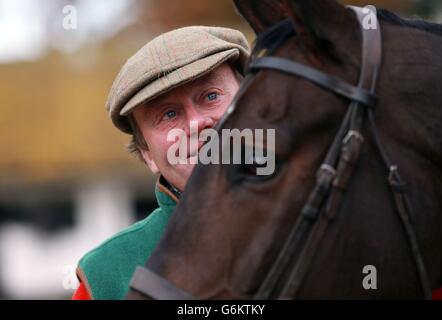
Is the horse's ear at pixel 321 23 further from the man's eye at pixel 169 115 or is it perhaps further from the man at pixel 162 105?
the man's eye at pixel 169 115

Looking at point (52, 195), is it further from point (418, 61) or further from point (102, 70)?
point (418, 61)

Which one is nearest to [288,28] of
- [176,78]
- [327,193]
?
[327,193]

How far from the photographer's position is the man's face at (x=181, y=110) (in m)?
3.86

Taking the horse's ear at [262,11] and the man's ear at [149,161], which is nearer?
the horse's ear at [262,11]

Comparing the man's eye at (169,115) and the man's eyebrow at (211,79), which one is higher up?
the man's eyebrow at (211,79)

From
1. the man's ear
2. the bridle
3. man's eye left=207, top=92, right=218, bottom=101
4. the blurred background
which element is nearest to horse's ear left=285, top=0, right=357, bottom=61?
the bridle

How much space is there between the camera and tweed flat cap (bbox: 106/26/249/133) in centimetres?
379

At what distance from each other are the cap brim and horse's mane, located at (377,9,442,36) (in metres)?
0.86

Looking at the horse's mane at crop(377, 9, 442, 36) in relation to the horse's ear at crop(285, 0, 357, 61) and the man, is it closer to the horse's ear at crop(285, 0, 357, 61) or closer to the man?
the horse's ear at crop(285, 0, 357, 61)

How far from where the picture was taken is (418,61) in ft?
10.0

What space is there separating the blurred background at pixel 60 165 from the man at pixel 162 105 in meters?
8.51

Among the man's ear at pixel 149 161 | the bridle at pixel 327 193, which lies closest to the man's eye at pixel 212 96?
the man's ear at pixel 149 161

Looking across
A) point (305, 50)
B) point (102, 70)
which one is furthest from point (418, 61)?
point (102, 70)
